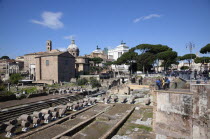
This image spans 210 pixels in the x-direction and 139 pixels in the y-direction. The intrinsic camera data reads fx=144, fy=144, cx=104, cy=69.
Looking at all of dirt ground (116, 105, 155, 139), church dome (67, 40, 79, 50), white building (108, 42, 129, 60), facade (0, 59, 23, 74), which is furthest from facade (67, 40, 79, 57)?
dirt ground (116, 105, 155, 139)

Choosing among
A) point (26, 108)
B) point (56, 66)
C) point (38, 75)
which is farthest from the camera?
point (38, 75)

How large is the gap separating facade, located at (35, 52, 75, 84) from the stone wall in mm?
32872

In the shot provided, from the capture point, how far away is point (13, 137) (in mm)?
7578

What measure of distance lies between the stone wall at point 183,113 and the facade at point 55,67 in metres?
32.9

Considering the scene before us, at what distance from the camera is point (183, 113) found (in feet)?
21.7

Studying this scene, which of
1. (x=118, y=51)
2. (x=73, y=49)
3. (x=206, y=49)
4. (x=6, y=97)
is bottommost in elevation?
(x=6, y=97)

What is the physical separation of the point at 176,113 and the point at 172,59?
31.2 meters

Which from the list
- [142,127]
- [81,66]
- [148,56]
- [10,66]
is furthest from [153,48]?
[10,66]

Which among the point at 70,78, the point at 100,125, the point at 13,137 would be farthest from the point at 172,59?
the point at 13,137

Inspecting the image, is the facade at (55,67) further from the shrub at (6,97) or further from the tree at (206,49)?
the tree at (206,49)

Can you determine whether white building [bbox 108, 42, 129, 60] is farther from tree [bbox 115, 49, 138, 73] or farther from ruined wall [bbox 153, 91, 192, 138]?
ruined wall [bbox 153, 91, 192, 138]

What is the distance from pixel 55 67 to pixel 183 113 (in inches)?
1424

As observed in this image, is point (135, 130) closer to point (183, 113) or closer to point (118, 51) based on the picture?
point (183, 113)

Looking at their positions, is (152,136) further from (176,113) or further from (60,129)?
(60,129)
